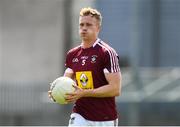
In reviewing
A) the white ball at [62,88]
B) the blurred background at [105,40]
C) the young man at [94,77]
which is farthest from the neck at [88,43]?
the blurred background at [105,40]

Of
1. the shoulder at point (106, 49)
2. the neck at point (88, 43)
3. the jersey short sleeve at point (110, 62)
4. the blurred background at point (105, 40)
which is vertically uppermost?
the neck at point (88, 43)

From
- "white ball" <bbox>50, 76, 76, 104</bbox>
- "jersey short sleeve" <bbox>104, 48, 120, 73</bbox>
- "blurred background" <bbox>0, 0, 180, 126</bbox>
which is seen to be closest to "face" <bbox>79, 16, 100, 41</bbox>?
"jersey short sleeve" <bbox>104, 48, 120, 73</bbox>

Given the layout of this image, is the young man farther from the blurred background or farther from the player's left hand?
the blurred background

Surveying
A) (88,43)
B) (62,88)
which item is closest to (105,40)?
(88,43)

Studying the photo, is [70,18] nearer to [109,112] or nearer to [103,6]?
[103,6]

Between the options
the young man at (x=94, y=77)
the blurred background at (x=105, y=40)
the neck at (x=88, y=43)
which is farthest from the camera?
the blurred background at (x=105, y=40)

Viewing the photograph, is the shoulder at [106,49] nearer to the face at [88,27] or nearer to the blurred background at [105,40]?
the face at [88,27]

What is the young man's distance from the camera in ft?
25.1

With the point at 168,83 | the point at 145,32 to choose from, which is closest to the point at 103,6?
the point at 145,32

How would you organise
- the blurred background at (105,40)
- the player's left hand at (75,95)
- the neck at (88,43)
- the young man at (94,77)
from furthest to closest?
the blurred background at (105,40), the neck at (88,43), the young man at (94,77), the player's left hand at (75,95)

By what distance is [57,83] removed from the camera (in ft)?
25.2

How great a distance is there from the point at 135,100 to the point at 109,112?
7.53 m

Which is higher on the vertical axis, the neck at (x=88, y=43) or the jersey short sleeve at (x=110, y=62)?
the neck at (x=88, y=43)

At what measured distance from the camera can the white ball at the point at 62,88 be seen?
24.9 ft
